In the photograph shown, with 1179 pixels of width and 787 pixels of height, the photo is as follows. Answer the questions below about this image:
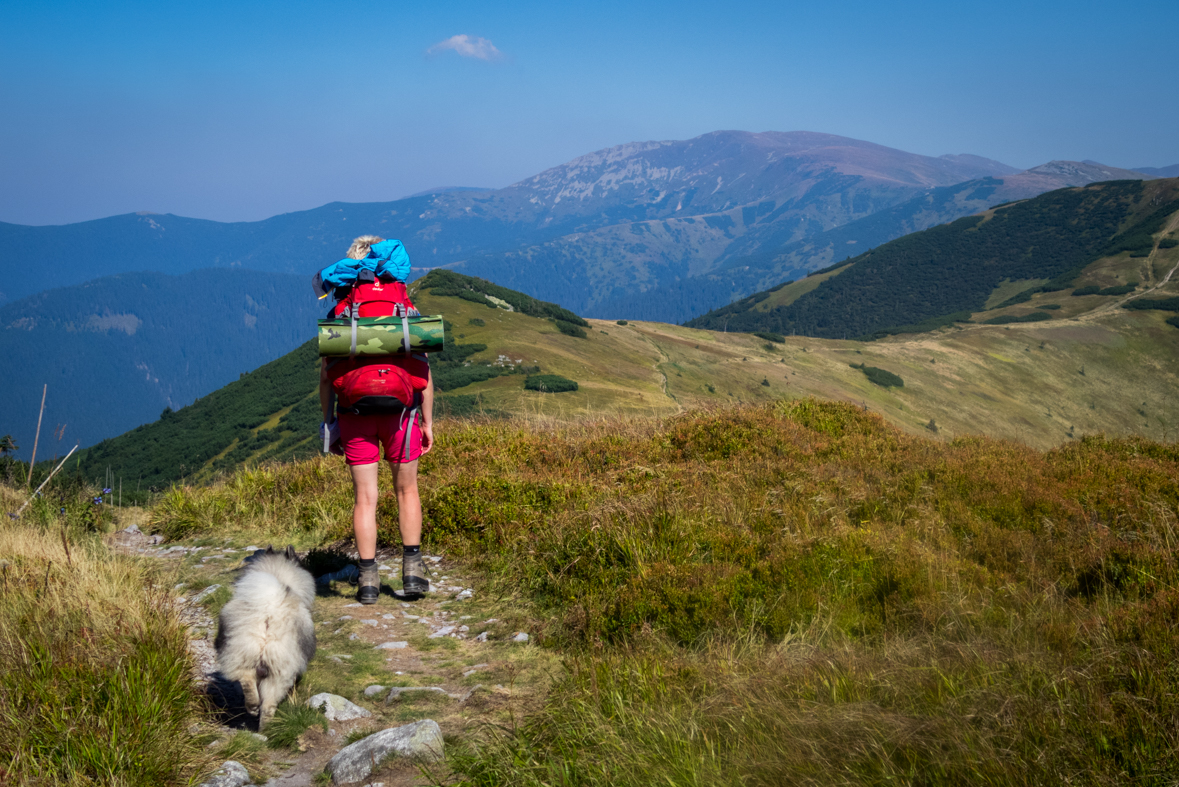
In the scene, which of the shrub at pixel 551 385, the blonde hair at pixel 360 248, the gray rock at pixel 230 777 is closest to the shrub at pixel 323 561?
the blonde hair at pixel 360 248

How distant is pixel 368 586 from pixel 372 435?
1.08m

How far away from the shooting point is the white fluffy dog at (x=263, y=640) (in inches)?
122

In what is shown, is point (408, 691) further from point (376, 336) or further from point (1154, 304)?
point (1154, 304)

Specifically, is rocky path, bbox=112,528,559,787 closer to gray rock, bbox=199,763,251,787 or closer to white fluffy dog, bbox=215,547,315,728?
gray rock, bbox=199,763,251,787

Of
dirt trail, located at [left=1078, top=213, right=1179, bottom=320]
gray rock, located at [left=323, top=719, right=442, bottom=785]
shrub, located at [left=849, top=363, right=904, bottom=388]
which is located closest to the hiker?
gray rock, located at [left=323, top=719, right=442, bottom=785]

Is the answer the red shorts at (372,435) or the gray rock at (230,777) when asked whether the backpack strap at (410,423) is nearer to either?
the red shorts at (372,435)

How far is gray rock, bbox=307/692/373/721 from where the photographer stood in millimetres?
3189

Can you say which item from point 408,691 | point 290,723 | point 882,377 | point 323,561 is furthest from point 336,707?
point 882,377

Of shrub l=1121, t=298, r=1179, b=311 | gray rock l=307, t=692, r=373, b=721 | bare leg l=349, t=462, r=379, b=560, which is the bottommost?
gray rock l=307, t=692, r=373, b=721

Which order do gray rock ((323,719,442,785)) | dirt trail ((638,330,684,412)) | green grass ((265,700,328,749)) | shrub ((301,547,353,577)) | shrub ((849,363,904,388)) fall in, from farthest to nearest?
1. shrub ((849,363,904,388))
2. dirt trail ((638,330,684,412))
3. shrub ((301,547,353,577))
4. green grass ((265,700,328,749))
5. gray rock ((323,719,442,785))

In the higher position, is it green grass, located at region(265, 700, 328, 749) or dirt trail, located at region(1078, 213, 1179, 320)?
dirt trail, located at region(1078, 213, 1179, 320)

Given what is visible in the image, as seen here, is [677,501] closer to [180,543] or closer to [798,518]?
[798,518]

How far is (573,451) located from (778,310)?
7883 inches

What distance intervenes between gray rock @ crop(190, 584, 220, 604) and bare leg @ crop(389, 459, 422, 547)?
1416 mm
